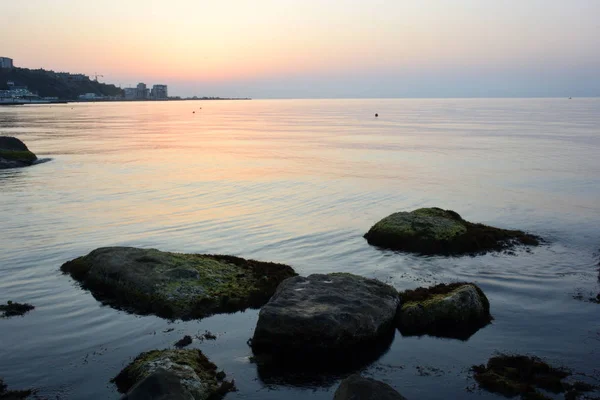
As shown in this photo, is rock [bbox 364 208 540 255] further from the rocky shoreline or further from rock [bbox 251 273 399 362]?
rock [bbox 251 273 399 362]

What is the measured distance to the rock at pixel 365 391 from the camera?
1052 centimetres

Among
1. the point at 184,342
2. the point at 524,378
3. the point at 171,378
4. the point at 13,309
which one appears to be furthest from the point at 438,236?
the point at 13,309

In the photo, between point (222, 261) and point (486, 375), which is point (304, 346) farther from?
point (222, 261)

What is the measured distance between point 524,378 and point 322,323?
5202mm

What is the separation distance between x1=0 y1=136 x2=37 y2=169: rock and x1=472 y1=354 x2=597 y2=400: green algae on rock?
5260 centimetres

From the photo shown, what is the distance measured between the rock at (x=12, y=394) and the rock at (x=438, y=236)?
1632 centimetres

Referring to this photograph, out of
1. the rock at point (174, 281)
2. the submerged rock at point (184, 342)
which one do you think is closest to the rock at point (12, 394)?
the submerged rock at point (184, 342)

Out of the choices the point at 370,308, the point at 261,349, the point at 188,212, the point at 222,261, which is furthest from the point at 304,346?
the point at 188,212

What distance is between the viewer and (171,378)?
10.9 m

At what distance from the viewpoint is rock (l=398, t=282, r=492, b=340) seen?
51.2ft

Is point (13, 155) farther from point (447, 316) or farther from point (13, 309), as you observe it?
point (447, 316)

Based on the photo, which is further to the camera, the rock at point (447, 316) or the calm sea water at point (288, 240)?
the rock at point (447, 316)

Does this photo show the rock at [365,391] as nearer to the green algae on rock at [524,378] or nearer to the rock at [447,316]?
the green algae on rock at [524,378]

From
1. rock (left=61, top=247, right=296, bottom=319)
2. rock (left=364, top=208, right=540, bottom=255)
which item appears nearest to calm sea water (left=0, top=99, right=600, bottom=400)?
rock (left=61, top=247, right=296, bottom=319)
